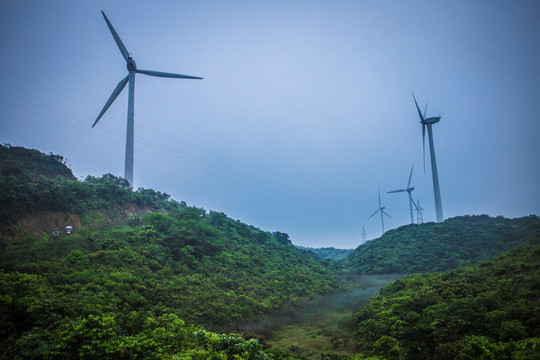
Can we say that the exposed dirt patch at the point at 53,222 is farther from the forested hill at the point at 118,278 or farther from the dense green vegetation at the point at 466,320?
the dense green vegetation at the point at 466,320

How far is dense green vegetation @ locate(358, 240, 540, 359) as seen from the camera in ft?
34.0

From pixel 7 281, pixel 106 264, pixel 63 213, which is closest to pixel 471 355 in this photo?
pixel 7 281

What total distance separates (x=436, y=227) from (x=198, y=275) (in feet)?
206

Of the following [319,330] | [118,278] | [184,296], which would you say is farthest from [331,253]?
[118,278]

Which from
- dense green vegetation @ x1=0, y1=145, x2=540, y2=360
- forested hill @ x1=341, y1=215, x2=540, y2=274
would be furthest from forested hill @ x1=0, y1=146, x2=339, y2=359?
forested hill @ x1=341, y1=215, x2=540, y2=274

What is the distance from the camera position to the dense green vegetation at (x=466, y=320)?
10.4 meters

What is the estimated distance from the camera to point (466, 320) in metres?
12.8

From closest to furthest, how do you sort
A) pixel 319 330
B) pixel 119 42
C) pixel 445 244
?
pixel 319 330 < pixel 119 42 < pixel 445 244

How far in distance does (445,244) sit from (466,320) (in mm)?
50945

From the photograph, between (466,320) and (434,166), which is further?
(434,166)

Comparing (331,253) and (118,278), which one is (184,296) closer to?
(118,278)

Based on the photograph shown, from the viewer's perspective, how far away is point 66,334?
10609mm

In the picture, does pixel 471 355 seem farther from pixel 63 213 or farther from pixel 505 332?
pixel 63 213

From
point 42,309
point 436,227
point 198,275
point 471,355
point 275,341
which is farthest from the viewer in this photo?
point 436,227
